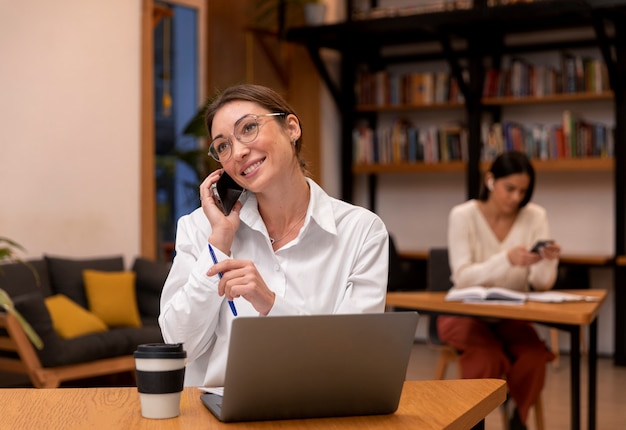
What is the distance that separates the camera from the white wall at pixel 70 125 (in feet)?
18.9

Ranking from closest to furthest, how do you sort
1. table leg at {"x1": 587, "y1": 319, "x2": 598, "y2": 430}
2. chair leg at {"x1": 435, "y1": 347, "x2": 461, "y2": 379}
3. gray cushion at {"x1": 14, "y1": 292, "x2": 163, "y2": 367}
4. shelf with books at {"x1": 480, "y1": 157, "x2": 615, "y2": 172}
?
table leg at {"x1": 587, "y1": 319, "x2": 598, "y2": 430}
chair leg at {"x1": 435, "y1": 347, "x2": 461, "y2": 379}
gray cushion at {"x1": 14, "y1": 292, "x2": 163, "y2": 367}
shelf with books at {"x1": 480, "y1": 157, "x2": 615, "y2": 172}

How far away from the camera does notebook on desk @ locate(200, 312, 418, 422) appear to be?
159cm

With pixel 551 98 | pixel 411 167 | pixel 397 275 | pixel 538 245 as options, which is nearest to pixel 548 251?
pixel 538 245

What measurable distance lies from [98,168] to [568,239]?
11.9 ft

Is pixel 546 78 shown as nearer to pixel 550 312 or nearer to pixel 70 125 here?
pixel 70 125

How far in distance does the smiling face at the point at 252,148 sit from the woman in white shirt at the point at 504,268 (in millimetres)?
2250

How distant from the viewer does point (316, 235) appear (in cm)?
225

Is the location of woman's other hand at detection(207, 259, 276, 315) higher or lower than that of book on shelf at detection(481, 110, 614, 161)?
lower

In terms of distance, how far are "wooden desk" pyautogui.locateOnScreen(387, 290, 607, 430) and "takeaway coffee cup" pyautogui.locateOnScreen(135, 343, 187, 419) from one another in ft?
7.62

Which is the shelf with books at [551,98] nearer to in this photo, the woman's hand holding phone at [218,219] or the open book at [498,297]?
the open book at [498,297]

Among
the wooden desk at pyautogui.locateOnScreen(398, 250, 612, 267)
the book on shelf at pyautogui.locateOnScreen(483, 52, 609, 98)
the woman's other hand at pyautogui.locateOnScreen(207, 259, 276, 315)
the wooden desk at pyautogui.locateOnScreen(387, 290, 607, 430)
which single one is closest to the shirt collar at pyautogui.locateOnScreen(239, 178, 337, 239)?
the woman's other hand at pyautogui.locateOnScreen(207, 259, 276, 315)

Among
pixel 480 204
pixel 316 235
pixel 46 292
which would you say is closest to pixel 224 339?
pixel 316 235

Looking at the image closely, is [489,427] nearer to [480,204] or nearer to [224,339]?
[480,204]

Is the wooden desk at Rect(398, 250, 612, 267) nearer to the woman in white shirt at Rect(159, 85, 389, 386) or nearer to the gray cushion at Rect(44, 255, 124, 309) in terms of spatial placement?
the gray cushion at Rect(44, 255, 124, 309)
